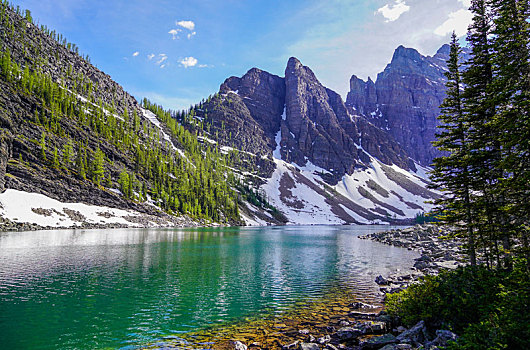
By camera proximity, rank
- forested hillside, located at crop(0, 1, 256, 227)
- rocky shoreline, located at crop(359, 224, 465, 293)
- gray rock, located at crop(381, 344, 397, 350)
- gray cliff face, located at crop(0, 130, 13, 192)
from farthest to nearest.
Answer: forested hillside, located at crop(0, 1, 256, 227) < gray cliff face, located at crop(0, 130, 13, 192) < rocky shoreline, located at crop(359, 224, 465, 293) < gray rock, located at crop(381, 344, 397, 350)

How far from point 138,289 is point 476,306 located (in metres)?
25.2

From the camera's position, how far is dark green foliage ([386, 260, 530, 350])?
9.24 m

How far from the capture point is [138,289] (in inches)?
1014

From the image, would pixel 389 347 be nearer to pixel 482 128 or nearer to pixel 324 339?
pixel 324 339

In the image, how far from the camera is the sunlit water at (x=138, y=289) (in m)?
16.7

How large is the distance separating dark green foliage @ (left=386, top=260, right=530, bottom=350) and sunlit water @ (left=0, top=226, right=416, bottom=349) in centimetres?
979

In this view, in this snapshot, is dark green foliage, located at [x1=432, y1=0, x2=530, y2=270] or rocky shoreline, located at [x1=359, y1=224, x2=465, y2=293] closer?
dark green foliage, located at [x1=432, y1=0, x2=530, y2=270]

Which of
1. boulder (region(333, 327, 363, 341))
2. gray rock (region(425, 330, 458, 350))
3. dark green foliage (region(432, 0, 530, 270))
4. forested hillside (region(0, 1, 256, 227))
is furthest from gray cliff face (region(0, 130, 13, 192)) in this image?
dark green foliage (region(432, 0, 530, 270))

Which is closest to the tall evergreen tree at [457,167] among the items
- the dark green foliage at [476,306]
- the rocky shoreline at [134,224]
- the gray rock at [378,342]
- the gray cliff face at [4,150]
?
the dark green foliage at [476,306]

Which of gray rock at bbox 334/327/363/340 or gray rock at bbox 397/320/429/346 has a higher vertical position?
gray rock at bbox 397/320/429/346

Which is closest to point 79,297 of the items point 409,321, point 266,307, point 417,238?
point 266,307

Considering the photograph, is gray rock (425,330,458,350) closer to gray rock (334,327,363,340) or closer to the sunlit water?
gray rock (334,327,363,340)

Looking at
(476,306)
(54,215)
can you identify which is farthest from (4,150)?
(476,306)

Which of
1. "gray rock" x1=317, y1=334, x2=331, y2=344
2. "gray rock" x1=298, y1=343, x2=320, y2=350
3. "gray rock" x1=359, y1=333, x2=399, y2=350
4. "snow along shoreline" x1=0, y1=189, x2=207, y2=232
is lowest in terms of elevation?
"gray rock" x1=317, y1=334, x2=331, y2=344
